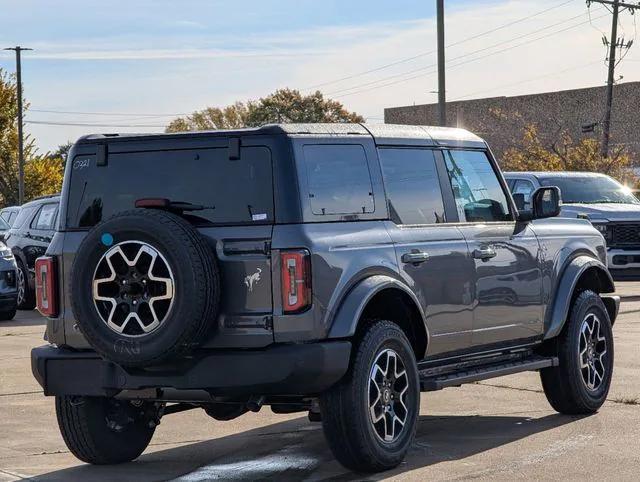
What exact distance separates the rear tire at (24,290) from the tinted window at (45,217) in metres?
0.63

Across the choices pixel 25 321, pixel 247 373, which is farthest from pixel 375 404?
pixel 25 321

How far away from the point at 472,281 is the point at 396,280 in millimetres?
989

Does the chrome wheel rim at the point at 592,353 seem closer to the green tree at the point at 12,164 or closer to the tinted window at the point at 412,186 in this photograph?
the tinted window at the point at 412,186

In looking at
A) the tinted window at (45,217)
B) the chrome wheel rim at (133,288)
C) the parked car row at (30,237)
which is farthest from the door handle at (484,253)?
the tinted window at (45,217)

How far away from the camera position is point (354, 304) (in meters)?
7.49

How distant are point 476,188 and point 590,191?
13.9 m

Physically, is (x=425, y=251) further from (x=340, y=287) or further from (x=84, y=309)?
(x=84, y=309)

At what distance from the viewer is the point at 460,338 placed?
862cm

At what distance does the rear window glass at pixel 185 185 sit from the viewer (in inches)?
294

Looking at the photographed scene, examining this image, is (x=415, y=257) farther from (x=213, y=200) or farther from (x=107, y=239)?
(x=107, y=239)

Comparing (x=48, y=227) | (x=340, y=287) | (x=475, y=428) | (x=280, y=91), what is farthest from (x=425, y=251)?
(x=280, y=91)

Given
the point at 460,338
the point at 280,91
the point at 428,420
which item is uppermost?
the point at 280,91

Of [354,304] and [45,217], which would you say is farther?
[45,217]

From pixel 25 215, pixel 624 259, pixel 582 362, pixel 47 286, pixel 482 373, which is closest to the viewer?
pixel 47 286
